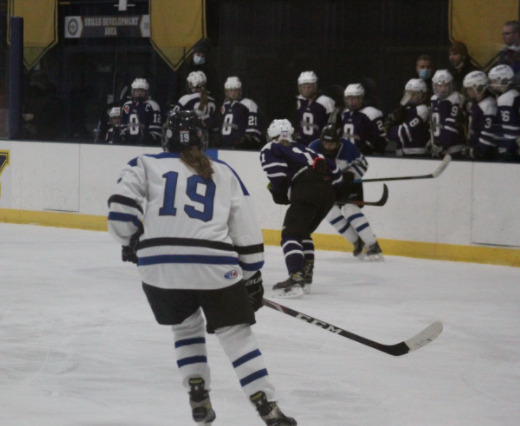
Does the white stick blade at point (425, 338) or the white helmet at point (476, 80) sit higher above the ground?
the white helmet at point (476, 80)

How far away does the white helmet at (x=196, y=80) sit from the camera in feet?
26.7

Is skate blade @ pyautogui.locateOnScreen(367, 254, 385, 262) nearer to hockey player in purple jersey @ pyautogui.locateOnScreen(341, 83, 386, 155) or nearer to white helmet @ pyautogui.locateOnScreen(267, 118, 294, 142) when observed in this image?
hockey player in purple jersey @ pyautogui.locateOnScreen(341, 83, 386, 155)

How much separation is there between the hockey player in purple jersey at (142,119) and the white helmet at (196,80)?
473mm

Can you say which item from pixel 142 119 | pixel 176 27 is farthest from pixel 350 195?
pixel 176 27

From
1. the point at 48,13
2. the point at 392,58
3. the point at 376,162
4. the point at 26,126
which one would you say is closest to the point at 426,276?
the point at 376,162

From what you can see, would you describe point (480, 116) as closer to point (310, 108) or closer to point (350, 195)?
point (350, 195)

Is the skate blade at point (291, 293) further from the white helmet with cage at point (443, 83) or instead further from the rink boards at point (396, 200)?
the white helmet with cage at point (443, 83)

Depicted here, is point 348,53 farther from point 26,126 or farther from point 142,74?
point 26,126

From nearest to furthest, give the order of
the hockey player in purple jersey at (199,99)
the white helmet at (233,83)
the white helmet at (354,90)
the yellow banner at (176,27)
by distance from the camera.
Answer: the white helmet at (354,90), the white helmet at (233,83), the hockey player in purple jersey at (199,99), the yellow banner at (176,27)

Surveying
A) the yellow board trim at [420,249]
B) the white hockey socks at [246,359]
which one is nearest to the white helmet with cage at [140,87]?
the yellow board trim at [420,249]

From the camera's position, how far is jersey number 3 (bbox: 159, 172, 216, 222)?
99.2 inches

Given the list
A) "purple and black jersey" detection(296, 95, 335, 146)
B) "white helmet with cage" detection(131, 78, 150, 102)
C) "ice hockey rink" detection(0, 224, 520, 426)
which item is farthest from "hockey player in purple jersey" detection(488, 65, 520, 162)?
"white helmet with cage" detection(131, 78, 150, 102)

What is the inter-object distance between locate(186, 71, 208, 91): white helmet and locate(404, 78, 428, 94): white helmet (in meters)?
1.86

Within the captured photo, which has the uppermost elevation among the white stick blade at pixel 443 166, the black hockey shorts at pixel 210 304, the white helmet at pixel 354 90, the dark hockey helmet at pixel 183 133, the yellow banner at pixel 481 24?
the yellow banner at pixel 481 24
